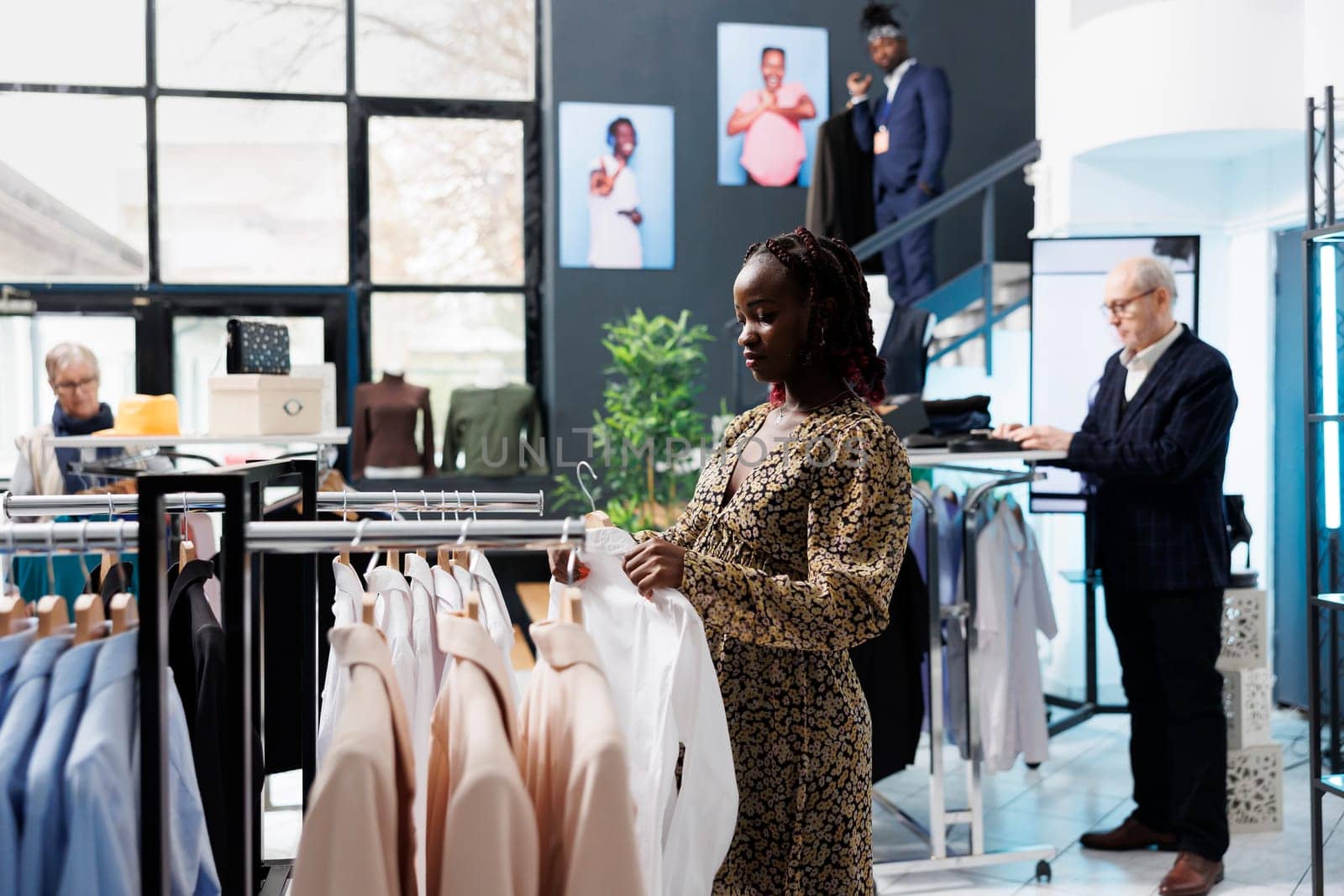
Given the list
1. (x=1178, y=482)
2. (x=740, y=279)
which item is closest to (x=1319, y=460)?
(x=1178, y=482)

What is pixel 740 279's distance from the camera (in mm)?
1823

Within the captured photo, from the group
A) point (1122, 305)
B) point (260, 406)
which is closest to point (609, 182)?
point (260, 406)

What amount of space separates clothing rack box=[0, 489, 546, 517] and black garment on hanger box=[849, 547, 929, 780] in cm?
145

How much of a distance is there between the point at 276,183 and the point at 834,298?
250 inches

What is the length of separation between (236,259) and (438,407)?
1.54 m

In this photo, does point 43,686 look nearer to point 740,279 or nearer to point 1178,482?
point 740,279

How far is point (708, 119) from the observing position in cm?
740

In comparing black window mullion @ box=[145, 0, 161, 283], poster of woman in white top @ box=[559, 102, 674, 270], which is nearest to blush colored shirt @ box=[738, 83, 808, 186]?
poster of woman in white top @ box=[559, 102, 674, 270]

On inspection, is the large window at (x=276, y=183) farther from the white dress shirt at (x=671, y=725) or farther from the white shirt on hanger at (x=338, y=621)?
the white dress shirt at (x=671, y=725)

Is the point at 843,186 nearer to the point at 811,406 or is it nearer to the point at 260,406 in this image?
the point at 260,406

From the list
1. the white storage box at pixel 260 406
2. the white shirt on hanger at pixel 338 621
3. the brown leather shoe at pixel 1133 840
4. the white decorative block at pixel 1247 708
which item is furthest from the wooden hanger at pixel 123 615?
the white decorative block at pixel 1247 708

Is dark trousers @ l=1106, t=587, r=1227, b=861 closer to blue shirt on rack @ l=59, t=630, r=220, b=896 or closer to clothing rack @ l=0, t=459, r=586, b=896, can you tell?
clothing rack @ l=0, t=459, r=586, b=896

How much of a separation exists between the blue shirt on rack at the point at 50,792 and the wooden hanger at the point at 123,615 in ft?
0.23

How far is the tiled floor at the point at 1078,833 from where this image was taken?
319cm
